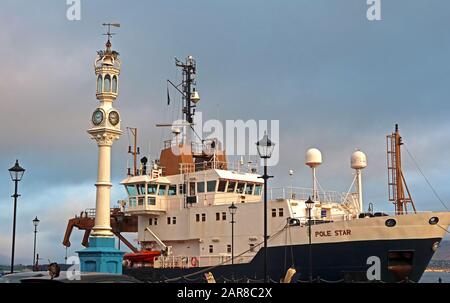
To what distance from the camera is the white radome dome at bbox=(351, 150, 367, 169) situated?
129 ft

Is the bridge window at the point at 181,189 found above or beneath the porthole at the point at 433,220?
above

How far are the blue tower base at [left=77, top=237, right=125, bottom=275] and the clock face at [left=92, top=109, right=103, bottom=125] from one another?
6.83m

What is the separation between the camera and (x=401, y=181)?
37375 mm

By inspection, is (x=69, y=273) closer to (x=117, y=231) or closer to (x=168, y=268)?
(x=168, y=268)

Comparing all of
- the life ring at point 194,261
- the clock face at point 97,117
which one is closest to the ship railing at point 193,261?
the life ring at point 194,261

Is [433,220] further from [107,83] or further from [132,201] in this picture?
[132,201]

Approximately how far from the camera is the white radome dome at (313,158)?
3925 centimetres

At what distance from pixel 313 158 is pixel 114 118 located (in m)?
12.5

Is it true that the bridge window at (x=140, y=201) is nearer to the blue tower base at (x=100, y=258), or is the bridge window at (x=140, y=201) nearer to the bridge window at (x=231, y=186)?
the bridge window at (x=231, y=186)

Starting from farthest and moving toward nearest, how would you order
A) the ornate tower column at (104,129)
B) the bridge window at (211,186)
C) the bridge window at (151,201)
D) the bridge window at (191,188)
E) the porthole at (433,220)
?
the bridge window at (151,201) → the bridge window at (191,188) → the bridge window at (211,186) → the ornate tower column at (104,129) → the porthole at (433,220)

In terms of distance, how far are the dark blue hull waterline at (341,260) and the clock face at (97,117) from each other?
11.8 m

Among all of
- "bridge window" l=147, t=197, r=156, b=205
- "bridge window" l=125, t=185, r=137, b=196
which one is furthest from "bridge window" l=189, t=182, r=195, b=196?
"bridge window" l=125, t=185, r=137, b=196
